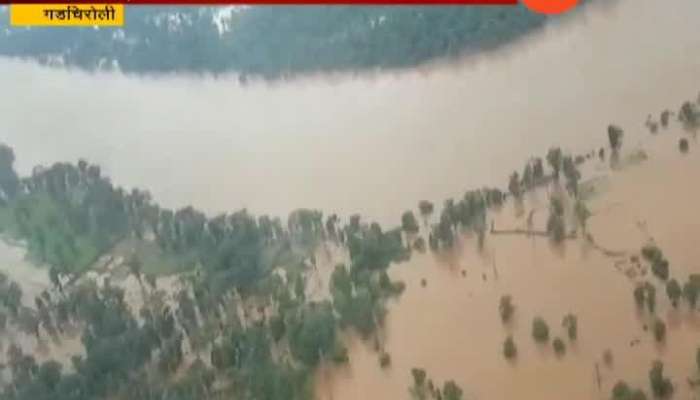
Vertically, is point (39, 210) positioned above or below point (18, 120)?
below

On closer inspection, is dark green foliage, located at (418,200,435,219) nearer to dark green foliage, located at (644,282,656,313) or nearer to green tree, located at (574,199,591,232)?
green tree, located at (574,199,591,232)

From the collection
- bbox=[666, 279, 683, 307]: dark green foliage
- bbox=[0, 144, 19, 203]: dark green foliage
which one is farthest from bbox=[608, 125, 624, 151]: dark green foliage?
bbox=[0, 144, 19, 203]: dark green foliage

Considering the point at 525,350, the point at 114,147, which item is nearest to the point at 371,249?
the point at 525,350

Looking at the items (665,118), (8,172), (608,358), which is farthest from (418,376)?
(8,172)

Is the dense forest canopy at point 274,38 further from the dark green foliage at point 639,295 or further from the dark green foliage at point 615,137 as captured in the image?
the dark green foliage at point 639,295

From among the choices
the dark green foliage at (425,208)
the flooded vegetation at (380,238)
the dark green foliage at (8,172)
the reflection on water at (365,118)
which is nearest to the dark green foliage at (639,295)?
the flooded vegetation at (380,238)

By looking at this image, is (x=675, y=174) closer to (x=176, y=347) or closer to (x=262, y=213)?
(x=262, y=213)
